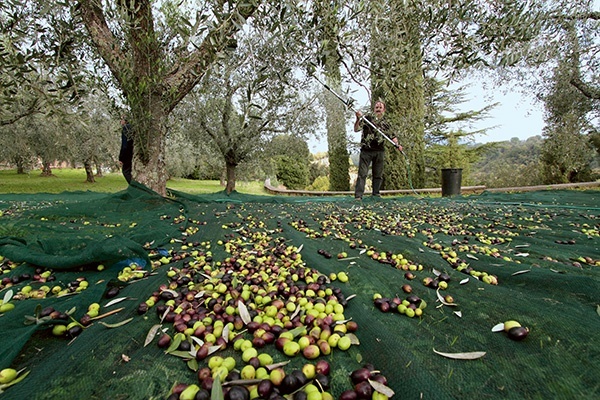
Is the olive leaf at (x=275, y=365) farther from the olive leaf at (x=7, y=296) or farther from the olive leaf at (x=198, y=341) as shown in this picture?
the olive leaf at (x=7, y=296)

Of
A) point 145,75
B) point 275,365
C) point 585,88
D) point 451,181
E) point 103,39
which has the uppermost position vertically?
point 585,88

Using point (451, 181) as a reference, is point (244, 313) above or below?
below

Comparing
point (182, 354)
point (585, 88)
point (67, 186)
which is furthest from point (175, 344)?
point (67, 186)

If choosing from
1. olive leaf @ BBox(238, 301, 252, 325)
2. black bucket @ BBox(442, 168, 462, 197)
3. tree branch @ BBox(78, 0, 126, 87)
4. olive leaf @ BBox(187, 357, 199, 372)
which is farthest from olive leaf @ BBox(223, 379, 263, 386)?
black bucket @ BBox(442, 168, 462, 197)

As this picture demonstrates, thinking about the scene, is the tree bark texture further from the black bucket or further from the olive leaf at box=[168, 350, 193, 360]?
the black bucket

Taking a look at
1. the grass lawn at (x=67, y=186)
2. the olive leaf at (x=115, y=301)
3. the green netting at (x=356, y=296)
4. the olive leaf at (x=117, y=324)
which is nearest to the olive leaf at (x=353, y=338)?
the green netting at (x=356, y=296)

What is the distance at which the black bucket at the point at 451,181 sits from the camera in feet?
35.0

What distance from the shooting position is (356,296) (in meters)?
2.02

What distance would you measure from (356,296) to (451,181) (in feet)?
33.5

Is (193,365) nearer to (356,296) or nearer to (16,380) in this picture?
(16,380)

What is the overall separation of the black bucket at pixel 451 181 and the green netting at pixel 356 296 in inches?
272

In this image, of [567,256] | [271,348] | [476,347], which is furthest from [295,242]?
[567,256]

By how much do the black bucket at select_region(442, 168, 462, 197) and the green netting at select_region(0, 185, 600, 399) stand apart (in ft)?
22.7

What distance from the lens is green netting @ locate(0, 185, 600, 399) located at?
1.23 metres
